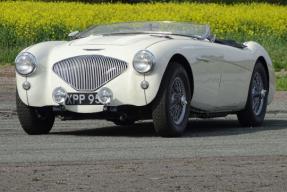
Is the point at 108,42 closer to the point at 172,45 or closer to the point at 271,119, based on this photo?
the point at 172,45

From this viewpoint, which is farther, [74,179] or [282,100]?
[282,100]

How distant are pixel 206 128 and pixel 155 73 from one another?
2.08 m

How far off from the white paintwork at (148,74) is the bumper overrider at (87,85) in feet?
0.03

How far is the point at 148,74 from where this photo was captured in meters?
11.3

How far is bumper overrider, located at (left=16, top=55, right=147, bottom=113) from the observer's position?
11352 millimetres

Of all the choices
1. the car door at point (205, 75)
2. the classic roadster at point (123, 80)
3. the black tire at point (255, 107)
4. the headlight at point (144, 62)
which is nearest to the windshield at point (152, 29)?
the classic roadster at point (123, 80)

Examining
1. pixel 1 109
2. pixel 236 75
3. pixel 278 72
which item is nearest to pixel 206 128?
pixel 236 75

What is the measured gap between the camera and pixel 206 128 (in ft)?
43.4

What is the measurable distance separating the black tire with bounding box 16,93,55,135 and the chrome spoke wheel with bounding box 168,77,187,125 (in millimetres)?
1328

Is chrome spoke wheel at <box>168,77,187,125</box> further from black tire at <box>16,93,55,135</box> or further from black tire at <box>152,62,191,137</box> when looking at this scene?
black tire at <box>16,93,55,135</box>

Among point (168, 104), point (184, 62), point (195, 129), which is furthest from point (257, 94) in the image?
point (168, 104)

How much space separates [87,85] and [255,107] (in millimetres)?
2964

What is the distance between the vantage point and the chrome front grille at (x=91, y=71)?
1141 cm

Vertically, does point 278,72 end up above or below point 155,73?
below
